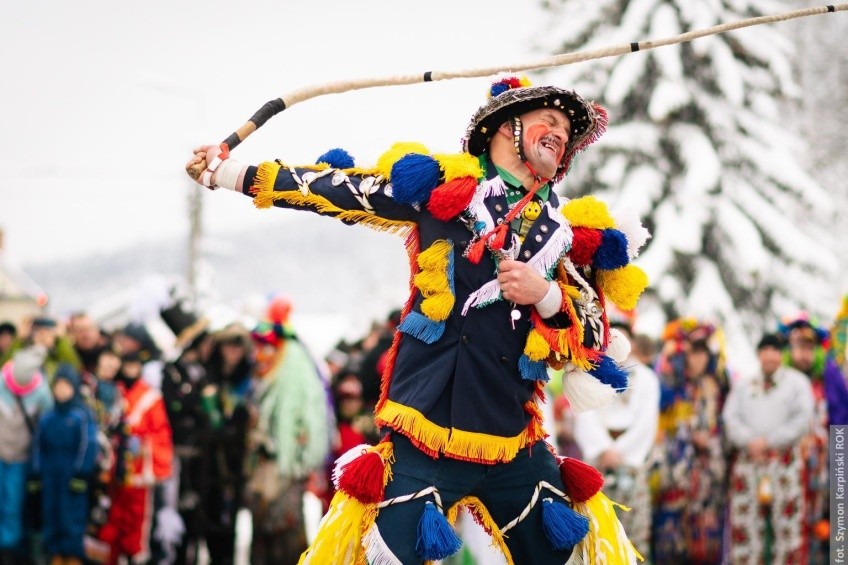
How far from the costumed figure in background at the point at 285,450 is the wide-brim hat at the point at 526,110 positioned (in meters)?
4.46

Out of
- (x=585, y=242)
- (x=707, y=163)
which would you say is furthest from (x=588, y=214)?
(x=707, y=163)

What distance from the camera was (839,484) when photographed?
550cm

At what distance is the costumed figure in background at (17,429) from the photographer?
8.03m

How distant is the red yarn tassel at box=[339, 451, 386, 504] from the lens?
12.8 ft

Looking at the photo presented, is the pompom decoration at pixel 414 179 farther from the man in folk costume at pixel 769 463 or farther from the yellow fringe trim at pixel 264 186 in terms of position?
the man in folk costume at pixel 769 463

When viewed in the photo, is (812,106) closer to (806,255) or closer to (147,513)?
(806,255)

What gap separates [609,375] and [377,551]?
1099mm

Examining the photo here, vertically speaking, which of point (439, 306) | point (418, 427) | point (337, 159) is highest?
point (337, 159)

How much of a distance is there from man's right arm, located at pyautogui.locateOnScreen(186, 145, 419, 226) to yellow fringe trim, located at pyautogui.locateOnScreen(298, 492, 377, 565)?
1028 mm

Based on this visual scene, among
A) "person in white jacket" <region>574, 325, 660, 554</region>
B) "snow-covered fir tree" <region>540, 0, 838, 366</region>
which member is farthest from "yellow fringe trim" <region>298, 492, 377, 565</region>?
"snow-covered fir tree" <region>540, 0, 838, 366</region>

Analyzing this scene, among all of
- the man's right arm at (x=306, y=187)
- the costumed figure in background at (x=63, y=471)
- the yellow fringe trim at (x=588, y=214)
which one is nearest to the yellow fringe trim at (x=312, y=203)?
the man's right arm at (x=306, y=187)

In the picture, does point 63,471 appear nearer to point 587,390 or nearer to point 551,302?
point 587,390

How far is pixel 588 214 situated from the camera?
13.9 ft

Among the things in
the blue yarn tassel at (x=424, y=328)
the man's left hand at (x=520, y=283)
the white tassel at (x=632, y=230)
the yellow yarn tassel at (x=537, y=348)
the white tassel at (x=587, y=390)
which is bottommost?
the white tassel at (x=587, y=390)
